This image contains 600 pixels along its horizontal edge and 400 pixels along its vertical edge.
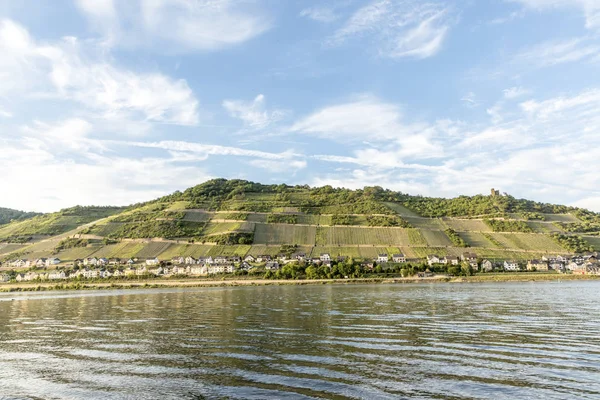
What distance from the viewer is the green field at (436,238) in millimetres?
131875

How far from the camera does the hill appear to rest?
131m

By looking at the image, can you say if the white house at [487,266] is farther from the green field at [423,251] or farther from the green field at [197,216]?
the green field at [197,216]

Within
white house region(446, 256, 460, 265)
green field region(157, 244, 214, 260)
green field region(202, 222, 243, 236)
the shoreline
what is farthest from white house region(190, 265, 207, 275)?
white house region(446, 256, 460, 265)

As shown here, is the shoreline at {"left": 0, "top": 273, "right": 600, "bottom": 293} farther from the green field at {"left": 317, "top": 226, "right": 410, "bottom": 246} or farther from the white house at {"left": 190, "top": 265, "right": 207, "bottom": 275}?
the green field at {"left": 317, "top": 226, "right": 410, "bottom": 246}

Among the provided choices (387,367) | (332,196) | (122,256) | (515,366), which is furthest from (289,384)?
(332,196)

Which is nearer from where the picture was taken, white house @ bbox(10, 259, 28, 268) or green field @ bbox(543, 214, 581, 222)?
white house @ bbox(10, 259, 28, 268)

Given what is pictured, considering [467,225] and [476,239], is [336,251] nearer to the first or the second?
[476,239]

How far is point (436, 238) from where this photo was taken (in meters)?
138

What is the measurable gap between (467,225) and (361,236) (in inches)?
1639

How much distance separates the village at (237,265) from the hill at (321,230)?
487 centimetres

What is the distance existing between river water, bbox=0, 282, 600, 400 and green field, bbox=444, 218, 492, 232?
11679 cm

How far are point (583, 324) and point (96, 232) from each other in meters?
160

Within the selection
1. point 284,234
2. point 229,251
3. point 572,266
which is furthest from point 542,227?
point 229,251

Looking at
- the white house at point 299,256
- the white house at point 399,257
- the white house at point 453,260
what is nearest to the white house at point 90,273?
the white house at point 299,256
